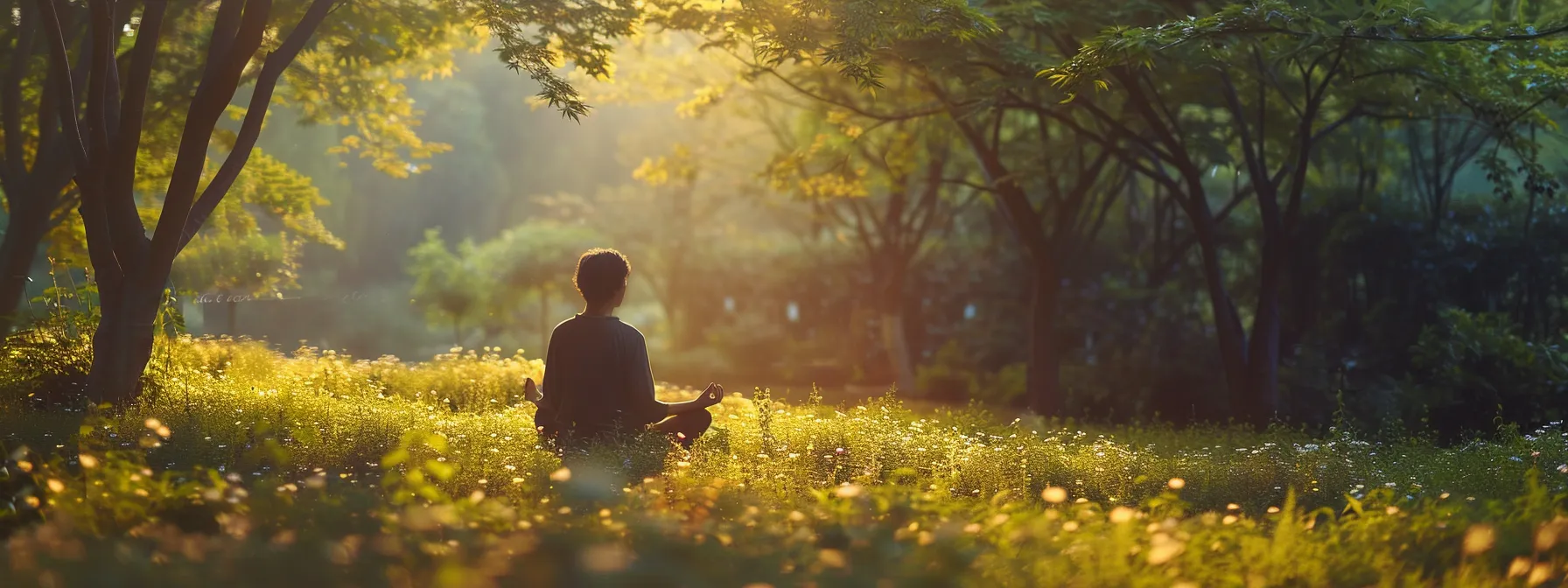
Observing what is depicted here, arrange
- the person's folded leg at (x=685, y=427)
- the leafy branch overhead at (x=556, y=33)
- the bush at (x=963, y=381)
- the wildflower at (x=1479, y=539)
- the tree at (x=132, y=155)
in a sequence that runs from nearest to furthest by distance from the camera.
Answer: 1. the wildflower at (x=1479, y=539)
2. the person's folded leg at (x=685, y=427)
3. the tree at (x=132, y=155)
4. the leafy branch overhead at (x=556, y=33)
5. the bush at (x=963, y=381)

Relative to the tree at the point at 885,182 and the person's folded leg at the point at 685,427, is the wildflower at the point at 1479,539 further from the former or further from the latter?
the tree at the point at 885,182

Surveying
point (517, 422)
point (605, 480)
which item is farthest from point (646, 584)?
point (517, 422)

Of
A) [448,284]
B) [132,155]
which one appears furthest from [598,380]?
[448,284]

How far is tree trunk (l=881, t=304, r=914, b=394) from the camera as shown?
70.4 ft

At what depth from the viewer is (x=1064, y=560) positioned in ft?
12.8

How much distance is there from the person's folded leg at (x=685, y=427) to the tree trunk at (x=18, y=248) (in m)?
7.06

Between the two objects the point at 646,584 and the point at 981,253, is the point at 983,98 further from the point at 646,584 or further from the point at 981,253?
the point at 981,253

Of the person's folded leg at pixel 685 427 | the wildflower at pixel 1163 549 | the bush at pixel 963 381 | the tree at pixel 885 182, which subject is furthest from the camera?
the bush at pixel 963 381

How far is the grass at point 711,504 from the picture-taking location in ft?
11.2

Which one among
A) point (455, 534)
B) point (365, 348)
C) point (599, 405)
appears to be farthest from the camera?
point (365, 348)

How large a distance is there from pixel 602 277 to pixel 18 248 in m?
7.08

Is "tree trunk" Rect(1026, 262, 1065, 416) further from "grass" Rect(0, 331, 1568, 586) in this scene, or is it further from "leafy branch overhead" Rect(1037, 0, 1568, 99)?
"grass" Rect(0, 331, 1568, 586)

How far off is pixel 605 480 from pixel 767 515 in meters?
1.26

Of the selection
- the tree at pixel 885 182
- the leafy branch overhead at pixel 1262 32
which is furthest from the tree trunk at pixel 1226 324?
the tree at pixel 885 182
